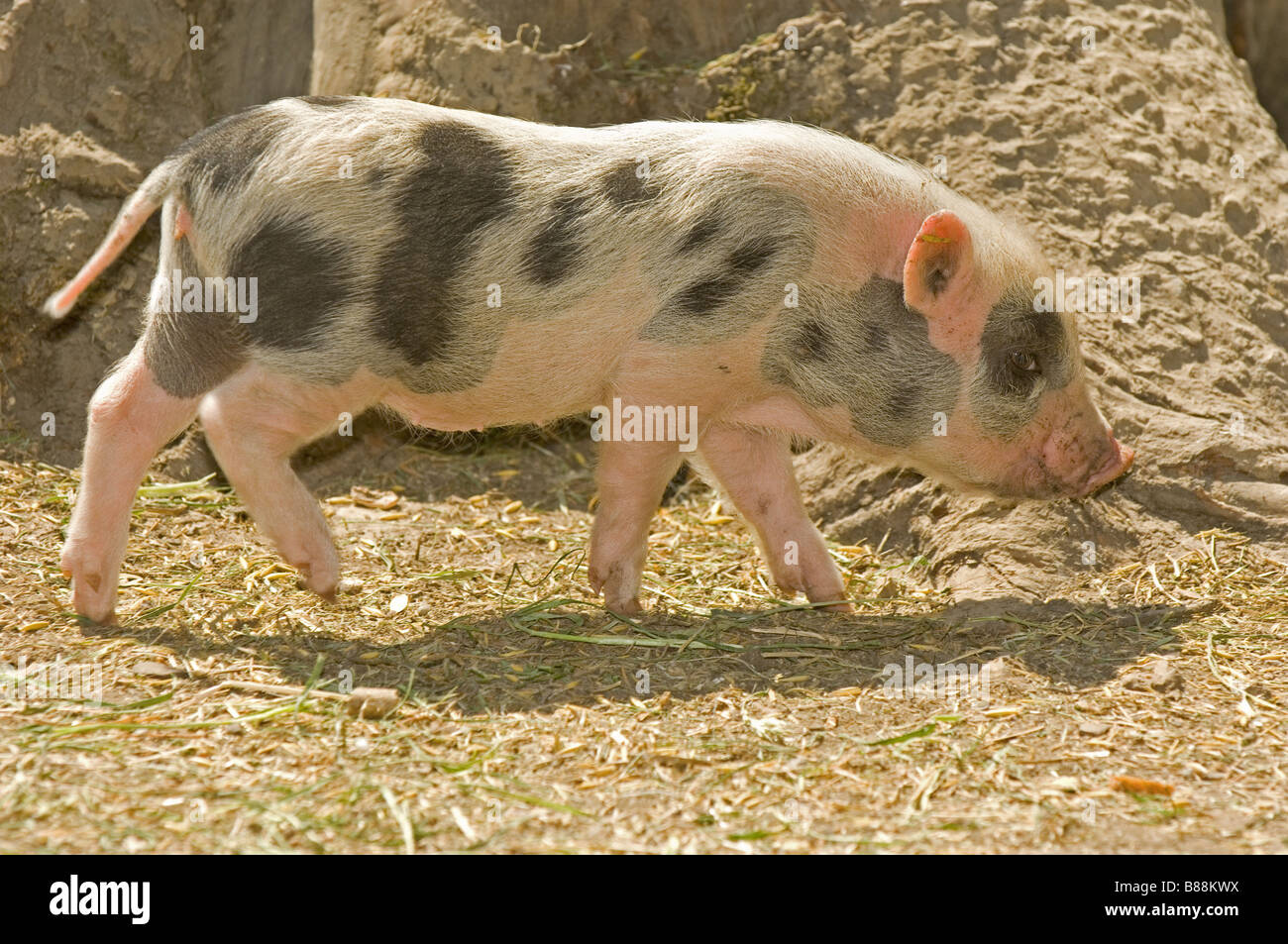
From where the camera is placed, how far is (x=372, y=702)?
4.31m

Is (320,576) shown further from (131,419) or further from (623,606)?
(623,606)

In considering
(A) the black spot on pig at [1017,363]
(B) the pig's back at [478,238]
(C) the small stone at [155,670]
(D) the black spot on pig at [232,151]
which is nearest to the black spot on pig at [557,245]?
(B) the pig's back at [478,238]

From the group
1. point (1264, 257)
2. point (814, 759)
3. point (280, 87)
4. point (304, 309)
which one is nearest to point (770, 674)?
point (814, 759)

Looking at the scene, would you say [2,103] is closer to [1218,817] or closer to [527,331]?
[527,331]

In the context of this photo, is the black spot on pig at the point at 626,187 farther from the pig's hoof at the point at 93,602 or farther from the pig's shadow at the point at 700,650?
the pig's hoof at the point at 93,602

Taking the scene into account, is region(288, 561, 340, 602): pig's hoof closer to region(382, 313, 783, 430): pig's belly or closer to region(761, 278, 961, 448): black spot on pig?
region(382, 313, 783, 430): pig's belly

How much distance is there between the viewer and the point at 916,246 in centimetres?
493

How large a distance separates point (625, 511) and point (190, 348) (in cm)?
166

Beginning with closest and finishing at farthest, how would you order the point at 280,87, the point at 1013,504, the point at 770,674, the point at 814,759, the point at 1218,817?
the point at 1218,817 < the point at 814,759 < the point at 770,674 < the point at 1013,504 < the point at 280,87

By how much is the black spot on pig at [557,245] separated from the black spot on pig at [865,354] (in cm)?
77

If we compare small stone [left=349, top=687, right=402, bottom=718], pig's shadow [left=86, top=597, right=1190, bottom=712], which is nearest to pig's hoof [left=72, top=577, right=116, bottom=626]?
pig's shadow [left=86, top=597, right=1190, bottom=712]

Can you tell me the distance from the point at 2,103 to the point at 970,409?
4754mm

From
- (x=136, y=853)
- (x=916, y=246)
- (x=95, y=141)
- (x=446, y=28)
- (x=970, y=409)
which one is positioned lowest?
(x=136, y=853)

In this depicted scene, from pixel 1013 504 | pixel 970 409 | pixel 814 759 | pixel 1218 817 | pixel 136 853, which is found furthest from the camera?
pixel 1013 504
